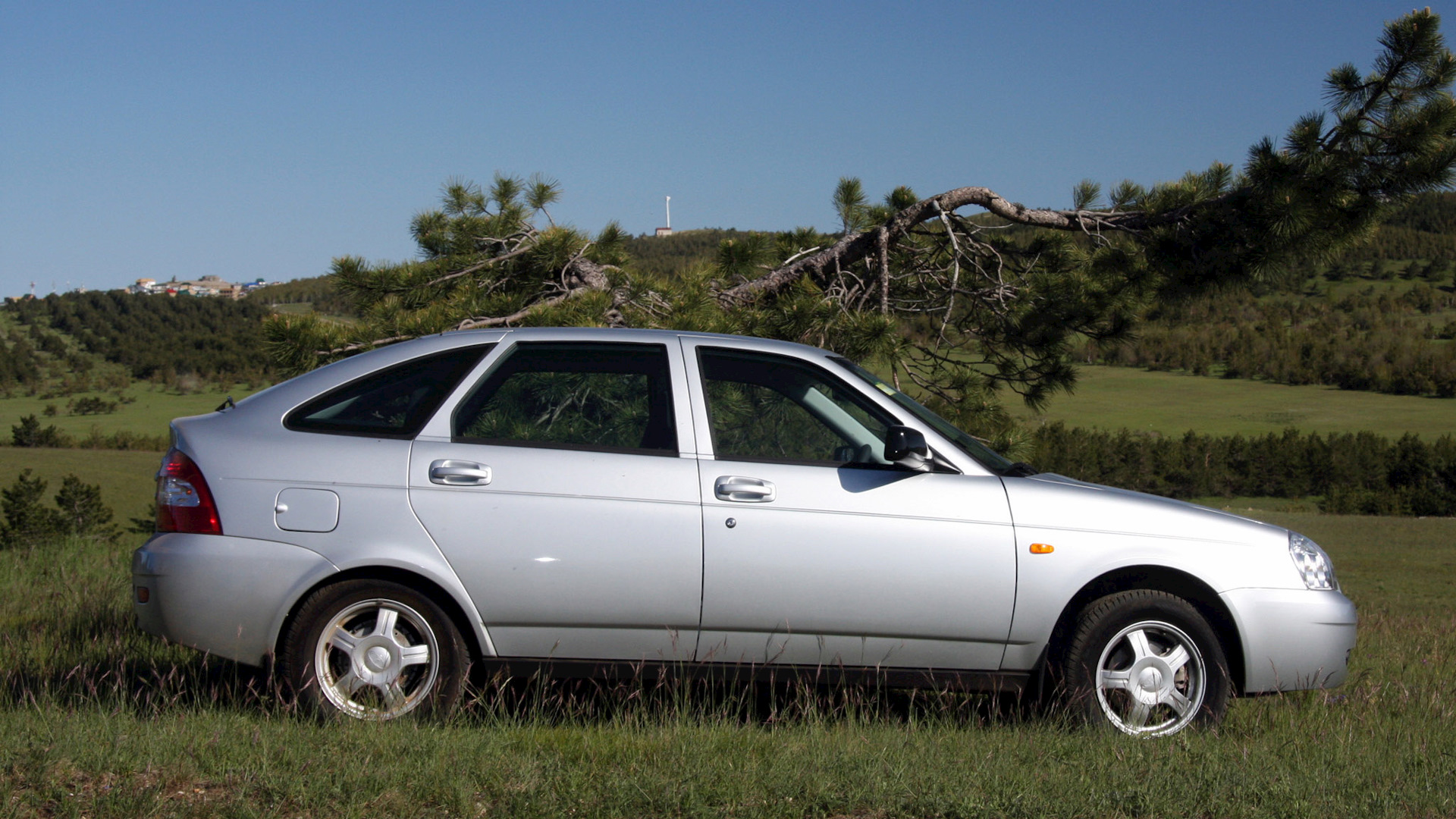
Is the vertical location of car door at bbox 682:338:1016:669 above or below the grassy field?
above

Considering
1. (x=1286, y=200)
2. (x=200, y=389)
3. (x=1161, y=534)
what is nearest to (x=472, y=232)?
(x=1286, y=200)

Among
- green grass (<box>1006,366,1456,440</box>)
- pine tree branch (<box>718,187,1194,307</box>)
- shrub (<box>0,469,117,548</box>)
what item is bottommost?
shrub (<box>0,469,117,548</box>)

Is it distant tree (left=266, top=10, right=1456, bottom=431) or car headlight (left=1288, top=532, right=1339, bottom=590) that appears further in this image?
distant tree (left=266, top=10, right=1456, bottom=431)

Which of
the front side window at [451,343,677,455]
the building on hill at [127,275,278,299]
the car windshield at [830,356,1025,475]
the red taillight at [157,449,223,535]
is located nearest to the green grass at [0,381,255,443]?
the building on hill at [127,275,278,299]

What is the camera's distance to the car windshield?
4.29 m

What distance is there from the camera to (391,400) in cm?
422

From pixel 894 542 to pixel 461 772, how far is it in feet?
5.65

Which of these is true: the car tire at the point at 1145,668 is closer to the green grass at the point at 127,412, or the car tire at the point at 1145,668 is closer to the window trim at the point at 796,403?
the window trim at the point at 796,403

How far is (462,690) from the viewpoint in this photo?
3.96 meters

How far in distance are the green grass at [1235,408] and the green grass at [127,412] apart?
89.6 m

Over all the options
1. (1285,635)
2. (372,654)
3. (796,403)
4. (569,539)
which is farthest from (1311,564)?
(372,654)

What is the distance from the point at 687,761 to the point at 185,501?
2.11m

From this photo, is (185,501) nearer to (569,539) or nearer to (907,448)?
(569,539)

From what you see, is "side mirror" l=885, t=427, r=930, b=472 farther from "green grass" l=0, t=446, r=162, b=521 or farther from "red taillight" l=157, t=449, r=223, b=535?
"green grass" l=0, t=446, r=162, b=521
